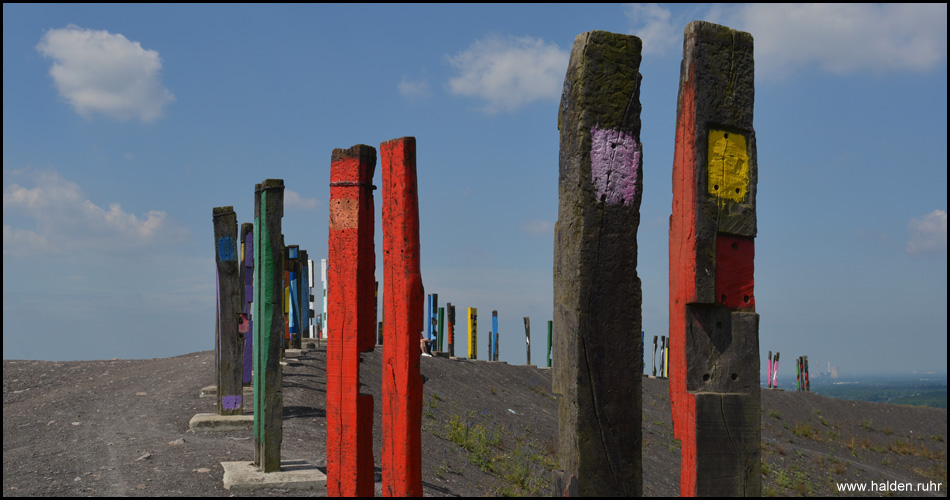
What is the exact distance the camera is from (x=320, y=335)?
69.3ft

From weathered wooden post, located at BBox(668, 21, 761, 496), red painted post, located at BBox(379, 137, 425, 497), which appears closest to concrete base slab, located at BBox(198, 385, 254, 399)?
red painted post, located at BBox(379, 137, 425, 497)

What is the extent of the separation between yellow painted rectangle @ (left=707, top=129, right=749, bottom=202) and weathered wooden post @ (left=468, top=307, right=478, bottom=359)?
20713mm

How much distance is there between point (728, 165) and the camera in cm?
450

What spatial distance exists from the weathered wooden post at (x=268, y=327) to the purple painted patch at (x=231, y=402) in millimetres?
3415

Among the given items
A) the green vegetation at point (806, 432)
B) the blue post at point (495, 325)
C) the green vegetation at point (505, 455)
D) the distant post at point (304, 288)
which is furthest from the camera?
the blue post at point (495, 325)

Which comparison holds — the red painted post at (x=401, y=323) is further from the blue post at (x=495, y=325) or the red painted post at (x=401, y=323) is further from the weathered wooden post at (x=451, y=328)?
the blue post at (x=495, y=325)

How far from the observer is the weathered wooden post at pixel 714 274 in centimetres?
439

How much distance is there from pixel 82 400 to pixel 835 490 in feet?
46.3

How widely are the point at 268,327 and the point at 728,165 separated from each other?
442cm

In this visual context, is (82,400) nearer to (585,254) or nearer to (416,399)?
(416,399)

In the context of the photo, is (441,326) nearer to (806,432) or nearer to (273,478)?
(806,432)

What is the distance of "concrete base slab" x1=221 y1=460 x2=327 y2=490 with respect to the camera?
22.4 feet

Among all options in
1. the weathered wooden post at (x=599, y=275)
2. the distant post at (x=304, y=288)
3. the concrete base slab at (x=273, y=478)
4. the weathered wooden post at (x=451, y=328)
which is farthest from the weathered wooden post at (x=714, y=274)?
the weathered wooden post at (x=451, y=328)

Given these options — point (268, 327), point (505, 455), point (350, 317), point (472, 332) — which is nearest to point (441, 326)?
point (472, 332)
